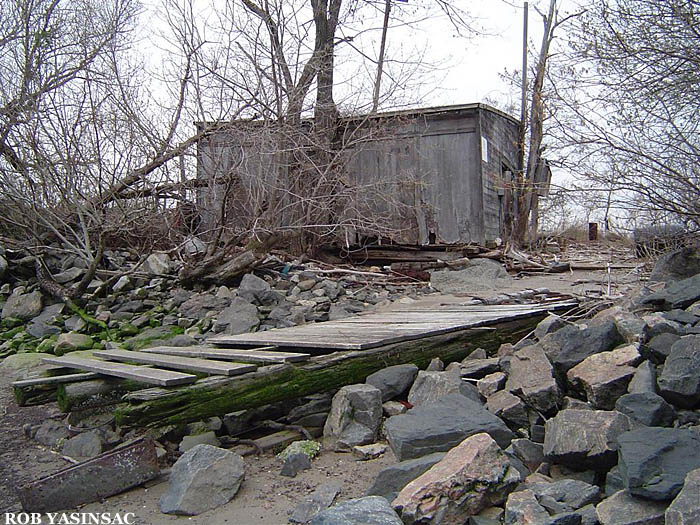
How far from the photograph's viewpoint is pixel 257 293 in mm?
7484

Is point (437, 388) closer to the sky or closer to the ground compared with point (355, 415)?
closer to the sky

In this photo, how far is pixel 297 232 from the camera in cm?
911

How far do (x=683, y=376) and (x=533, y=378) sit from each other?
0.90 m

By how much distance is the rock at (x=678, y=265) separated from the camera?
6055mm

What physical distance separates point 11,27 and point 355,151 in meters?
5.72

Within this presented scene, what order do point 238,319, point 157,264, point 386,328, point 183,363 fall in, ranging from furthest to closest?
point 157,264
point 238,319
point 386,328
point 183,363

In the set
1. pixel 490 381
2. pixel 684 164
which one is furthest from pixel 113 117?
pixel 684 164

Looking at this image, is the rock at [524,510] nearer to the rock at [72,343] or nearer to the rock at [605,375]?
the rock at [605,375]

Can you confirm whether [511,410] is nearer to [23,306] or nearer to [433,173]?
[23,306]

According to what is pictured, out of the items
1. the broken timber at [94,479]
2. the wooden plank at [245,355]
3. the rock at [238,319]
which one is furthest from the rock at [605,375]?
the rock at [238,319]

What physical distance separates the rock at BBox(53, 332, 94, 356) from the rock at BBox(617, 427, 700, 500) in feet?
18.9

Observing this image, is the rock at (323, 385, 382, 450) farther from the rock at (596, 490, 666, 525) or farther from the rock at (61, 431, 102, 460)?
the rock at (596, 490, 666, 525)

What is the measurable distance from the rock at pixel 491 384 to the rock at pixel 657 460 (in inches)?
52.4

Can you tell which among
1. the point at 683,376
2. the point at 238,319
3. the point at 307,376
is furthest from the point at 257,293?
the point at 683,376
